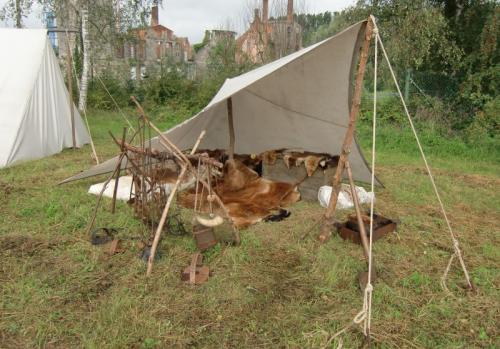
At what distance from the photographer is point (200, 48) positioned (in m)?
22.6

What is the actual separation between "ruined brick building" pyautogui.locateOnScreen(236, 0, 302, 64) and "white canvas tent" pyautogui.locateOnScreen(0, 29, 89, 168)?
19.6ft

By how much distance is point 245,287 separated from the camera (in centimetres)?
266

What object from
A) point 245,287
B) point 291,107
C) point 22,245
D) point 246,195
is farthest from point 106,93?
point 245,287

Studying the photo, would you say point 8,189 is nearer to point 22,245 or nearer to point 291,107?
point 22,245

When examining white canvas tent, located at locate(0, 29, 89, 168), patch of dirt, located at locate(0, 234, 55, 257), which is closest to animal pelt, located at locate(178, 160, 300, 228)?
patch of dirt, located at locate(0, 234, 55, 257)

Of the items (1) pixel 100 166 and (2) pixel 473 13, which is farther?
(2) pixel 473 13

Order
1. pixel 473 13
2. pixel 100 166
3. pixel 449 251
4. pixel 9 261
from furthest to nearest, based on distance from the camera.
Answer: pixel 473 13 → pixel 100 166 → pixel 449 251 → pixel 9 261

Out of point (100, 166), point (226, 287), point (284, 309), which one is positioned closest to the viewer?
point (284, 309)

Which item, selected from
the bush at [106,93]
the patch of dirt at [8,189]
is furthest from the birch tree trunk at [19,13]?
the patch of dirt at [8,189]

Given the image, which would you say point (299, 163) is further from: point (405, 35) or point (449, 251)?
point (405, 35)

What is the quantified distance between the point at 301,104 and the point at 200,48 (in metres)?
19.4

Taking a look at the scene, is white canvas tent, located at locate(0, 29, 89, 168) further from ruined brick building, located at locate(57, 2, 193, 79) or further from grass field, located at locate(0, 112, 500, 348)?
ruined brick building, located at locate(57, 2, 193, 79)

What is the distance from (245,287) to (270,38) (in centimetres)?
1020

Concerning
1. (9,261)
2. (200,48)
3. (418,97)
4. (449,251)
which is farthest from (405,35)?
(200,48)
